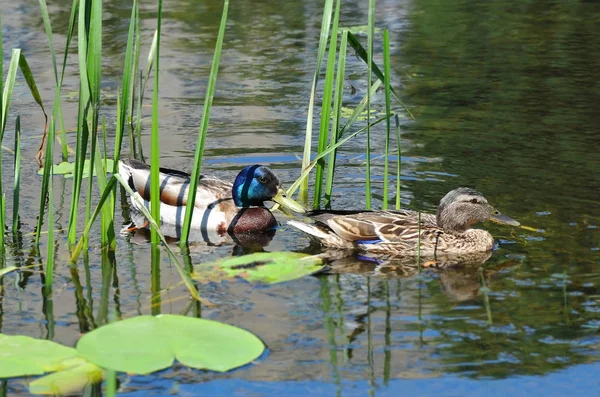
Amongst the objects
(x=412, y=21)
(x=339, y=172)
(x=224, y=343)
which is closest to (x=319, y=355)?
(x=224, y=343)

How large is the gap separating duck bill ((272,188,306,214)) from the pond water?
0.88ft

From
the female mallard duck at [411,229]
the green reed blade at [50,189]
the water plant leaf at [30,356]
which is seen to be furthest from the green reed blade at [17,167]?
the female mallard duck at [411,229]

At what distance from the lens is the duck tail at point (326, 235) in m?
8.06

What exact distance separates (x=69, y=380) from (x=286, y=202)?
3572mm

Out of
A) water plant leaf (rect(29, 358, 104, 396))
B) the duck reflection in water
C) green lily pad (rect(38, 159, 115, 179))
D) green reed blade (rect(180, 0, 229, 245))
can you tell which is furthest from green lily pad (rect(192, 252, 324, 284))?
green lily pad (rect(38, 159, 115, 179))

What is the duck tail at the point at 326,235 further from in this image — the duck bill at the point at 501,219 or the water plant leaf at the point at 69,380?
the water plant leaf at the point at 69,380

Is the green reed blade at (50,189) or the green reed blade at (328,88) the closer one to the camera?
the green reed blade at (50,189)

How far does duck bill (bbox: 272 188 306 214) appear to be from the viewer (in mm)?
8461

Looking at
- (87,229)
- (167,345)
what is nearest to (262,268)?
(87,229)

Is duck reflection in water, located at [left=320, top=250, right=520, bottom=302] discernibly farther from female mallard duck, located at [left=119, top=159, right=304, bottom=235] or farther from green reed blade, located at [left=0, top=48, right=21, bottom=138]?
green reed blade, located at [left=0, top=48, right=21, bottom=138]

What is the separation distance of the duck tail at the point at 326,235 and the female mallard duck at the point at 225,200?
27.0 inches

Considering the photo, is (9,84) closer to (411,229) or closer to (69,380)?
(69,380)

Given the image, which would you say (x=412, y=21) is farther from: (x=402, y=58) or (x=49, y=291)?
(x=49, y=291)

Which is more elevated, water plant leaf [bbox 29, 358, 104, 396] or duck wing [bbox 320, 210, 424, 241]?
duck wing [bbox 320, 210, 424, 241]
